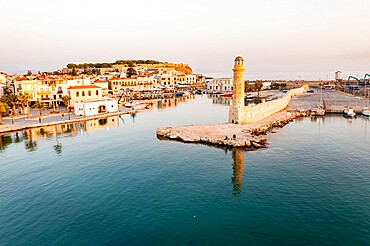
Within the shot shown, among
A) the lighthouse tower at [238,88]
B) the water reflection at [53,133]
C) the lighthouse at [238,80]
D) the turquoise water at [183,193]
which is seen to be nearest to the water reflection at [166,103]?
the water reflection at [53,133]

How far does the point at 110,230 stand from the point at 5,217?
7.75 meters

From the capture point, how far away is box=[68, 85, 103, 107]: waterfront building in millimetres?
64562

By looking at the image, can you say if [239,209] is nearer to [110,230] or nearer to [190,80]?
[110,230]

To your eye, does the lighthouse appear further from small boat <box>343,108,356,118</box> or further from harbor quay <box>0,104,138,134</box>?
harbor quay <box>0,104,138,134</box>

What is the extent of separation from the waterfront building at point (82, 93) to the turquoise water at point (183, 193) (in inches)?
1081

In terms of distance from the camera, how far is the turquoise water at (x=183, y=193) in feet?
54.4

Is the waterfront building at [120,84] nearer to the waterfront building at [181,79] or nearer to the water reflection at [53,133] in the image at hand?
the waterfront building at [181,79]

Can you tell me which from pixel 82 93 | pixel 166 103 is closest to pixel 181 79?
pixel 166 103

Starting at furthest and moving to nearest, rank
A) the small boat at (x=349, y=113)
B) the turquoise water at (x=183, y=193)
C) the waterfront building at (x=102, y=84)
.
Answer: the waterfront building at (x=102, y=84) < the small boat at (x=349, y=113) < the turquoise water at (x=183, y=193)

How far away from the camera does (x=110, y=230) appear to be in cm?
1709

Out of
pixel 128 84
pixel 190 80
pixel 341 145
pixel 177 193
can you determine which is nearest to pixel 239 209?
pixel 177 193

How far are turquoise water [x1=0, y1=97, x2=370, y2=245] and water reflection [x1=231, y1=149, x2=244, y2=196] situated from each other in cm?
10

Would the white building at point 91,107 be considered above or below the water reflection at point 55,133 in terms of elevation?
above

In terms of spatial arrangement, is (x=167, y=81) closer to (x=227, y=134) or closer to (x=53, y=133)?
(x=53, y=133)
